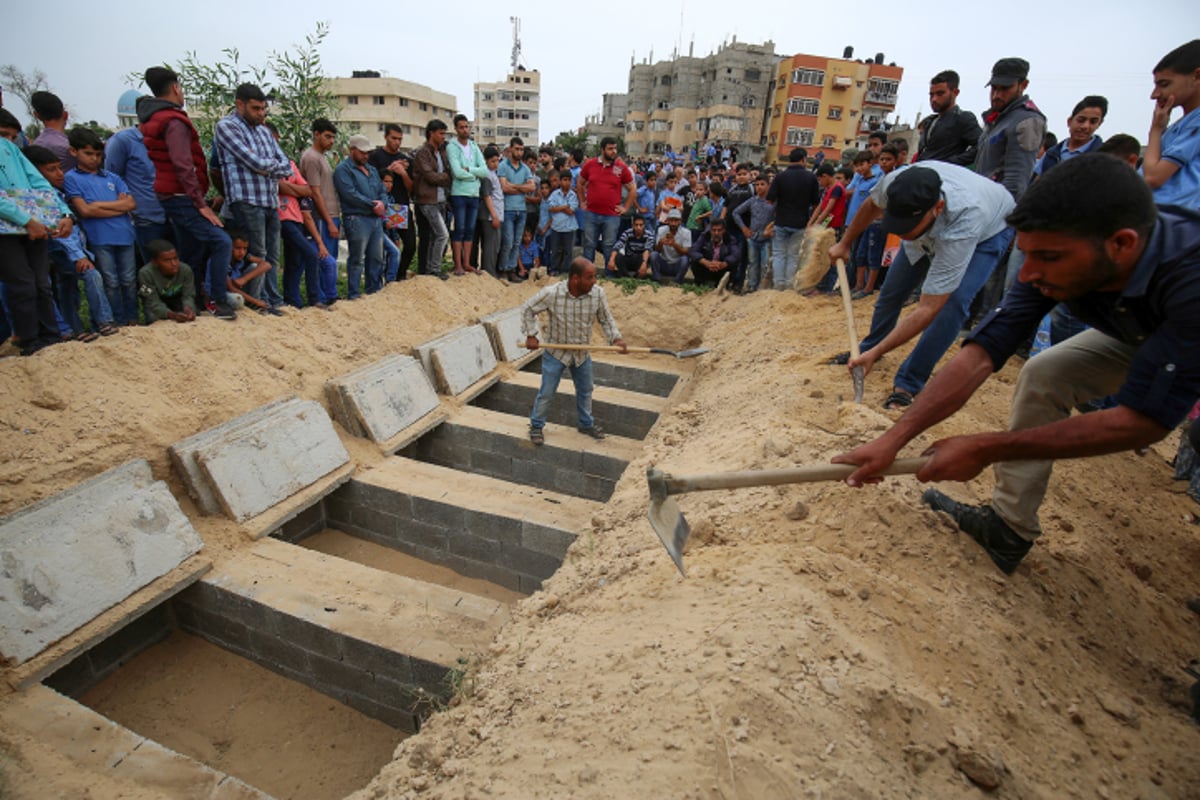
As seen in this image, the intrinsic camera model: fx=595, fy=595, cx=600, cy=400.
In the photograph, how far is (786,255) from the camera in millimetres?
8320

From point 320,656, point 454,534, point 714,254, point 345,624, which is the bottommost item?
point 320,656

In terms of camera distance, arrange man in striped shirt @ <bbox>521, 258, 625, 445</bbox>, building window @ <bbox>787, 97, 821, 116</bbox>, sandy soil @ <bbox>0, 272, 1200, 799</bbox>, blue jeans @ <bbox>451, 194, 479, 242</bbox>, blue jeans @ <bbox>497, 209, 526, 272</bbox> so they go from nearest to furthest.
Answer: sandy soil @ <bbox>0, 272, 1200, 799</bbox>, man in striped shirt @ <bbox>521, 258, 625, 445</bbox>, blue jeans @ <bbox>451, 194, 479, 242</bbox>, blue jeans @ <bbox>497, 209, 526, 272</bbox>, building window @ <bbox>787, 97, 821, 116</bbox>

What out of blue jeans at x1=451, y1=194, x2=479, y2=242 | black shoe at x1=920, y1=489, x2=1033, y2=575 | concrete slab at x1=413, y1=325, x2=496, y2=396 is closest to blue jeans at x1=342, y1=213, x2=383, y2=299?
blue jeans at x1=451, y1=194, x2=479, y2=242

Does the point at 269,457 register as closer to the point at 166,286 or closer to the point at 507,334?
the point at 166,286

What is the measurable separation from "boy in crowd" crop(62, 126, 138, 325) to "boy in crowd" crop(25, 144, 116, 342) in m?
0.08

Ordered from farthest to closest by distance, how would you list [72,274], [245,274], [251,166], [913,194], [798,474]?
[245,274] → [251,166] → [72,274] → [913,194] → [798,474]

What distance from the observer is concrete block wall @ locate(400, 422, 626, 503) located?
224 inches

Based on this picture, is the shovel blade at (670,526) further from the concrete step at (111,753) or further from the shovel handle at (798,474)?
the concrete step at (111,753)

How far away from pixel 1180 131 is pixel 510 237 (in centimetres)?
749

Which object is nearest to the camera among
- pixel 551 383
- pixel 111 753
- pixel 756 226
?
pixel 111 753

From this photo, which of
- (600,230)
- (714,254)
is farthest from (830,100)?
(600,230)

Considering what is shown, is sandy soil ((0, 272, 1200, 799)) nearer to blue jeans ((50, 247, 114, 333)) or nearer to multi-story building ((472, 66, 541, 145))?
blue jeans ((50, 247, 114, 333))

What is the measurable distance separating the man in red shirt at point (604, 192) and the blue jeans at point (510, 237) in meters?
1.04

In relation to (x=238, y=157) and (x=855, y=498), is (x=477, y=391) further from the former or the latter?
(x=855, y=498)
